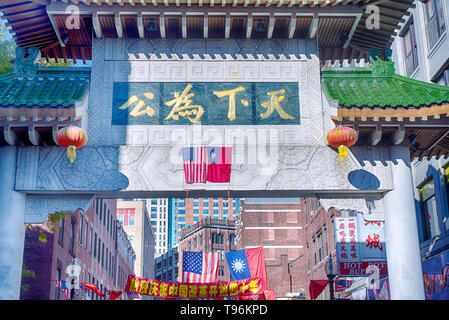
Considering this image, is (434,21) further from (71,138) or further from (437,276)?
(71,138)

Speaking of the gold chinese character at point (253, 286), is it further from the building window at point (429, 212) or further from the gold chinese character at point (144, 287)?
the building window at point (429, 212)

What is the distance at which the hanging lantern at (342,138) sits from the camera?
12070mm

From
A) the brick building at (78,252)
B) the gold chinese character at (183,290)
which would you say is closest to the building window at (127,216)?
the brick building at (78,252)

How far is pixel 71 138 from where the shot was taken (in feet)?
39.0

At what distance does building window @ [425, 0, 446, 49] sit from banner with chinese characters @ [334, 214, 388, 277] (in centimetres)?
891

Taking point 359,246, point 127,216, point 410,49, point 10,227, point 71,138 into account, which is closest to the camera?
point 71,138

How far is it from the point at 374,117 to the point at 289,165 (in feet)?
7.07

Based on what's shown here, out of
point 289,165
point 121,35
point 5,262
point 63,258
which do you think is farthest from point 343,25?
point 63,258

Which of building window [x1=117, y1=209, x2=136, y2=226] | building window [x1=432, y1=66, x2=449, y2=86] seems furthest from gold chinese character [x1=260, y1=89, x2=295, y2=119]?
building window [x1=117, y1=209, x2=136, y2=226]

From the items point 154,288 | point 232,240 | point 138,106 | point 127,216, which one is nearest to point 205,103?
point 138,106

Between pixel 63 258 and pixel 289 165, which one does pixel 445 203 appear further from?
pixel 63 258

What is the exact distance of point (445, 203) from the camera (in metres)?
21.7

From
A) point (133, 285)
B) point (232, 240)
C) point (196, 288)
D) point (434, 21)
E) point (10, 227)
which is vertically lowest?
point (196, 288)

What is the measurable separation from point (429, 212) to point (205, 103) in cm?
1447
